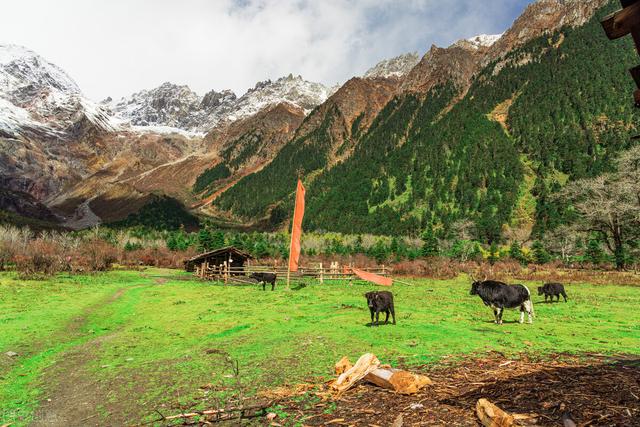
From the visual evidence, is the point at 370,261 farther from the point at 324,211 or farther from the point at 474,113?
the point at 474,113

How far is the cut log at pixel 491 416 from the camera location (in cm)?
493

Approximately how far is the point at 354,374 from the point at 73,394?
6.90 meters

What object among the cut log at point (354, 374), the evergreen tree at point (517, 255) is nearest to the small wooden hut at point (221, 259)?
the cut log at point (354, 374)

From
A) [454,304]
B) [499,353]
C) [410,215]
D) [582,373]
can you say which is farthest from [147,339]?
[410,215]

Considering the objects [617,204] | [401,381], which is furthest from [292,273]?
[617,204]

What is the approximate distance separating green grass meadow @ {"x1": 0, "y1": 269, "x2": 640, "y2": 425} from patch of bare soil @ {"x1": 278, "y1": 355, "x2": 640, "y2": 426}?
1901 millimetres

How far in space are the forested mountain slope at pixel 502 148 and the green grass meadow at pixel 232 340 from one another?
303 ft

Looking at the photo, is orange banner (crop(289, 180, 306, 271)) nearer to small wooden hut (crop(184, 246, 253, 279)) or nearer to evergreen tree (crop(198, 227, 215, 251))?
small wooden hut (crop(184, 246, 253, 279))

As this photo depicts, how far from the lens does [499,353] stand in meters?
9.99

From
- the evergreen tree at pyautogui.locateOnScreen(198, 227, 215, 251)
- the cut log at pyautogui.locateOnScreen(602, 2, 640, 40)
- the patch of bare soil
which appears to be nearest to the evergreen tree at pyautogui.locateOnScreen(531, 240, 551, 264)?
the evergreen tree at pyautogui.locateOnScreen(198, 227, 215, 251)

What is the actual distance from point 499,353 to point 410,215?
119527mm

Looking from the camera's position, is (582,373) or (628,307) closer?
(582,373)

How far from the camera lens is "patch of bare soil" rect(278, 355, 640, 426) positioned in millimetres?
5273

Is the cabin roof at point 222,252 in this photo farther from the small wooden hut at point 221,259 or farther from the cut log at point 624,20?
the cut log at point 624,20
